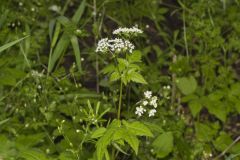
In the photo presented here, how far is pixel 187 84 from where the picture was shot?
3.38 meters

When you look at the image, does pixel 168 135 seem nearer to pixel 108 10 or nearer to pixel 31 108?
pixel 31 108

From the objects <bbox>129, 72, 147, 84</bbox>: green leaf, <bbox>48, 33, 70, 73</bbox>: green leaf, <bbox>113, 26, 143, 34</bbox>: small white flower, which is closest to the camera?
<bbox>129, 72, 147, 84</bbox>: green leaf

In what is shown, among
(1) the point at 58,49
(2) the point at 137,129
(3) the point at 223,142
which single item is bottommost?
(3) the point at 223,142

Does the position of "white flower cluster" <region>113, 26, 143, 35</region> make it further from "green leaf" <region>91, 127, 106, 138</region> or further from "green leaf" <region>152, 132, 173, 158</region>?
"green leaf" <region>152, 132, 173, 158</region>

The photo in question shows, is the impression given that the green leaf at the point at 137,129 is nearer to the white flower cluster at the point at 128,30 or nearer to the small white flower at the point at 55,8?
the white flower cluster at the point at 128,30

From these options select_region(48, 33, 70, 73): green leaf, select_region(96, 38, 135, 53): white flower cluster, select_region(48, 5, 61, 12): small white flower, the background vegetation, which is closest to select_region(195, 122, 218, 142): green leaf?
the background vegetation

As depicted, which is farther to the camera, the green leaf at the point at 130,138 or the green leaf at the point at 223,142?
the green leaf at the point at 223,142

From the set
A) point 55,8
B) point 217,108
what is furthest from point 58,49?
point 217,108

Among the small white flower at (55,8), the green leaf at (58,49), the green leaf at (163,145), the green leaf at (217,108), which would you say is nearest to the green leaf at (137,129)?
the green leaf at (163,145)

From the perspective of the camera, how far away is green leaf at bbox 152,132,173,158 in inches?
106

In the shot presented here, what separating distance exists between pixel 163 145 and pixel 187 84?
2.56 feet

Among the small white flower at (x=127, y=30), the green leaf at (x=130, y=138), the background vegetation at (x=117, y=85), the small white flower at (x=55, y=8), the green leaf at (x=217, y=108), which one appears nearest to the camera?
the green leaf at (x=130, y=138)

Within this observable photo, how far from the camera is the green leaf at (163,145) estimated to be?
2695 millimetres

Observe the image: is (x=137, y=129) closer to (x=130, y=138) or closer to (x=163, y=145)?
(x=130, y=138)
